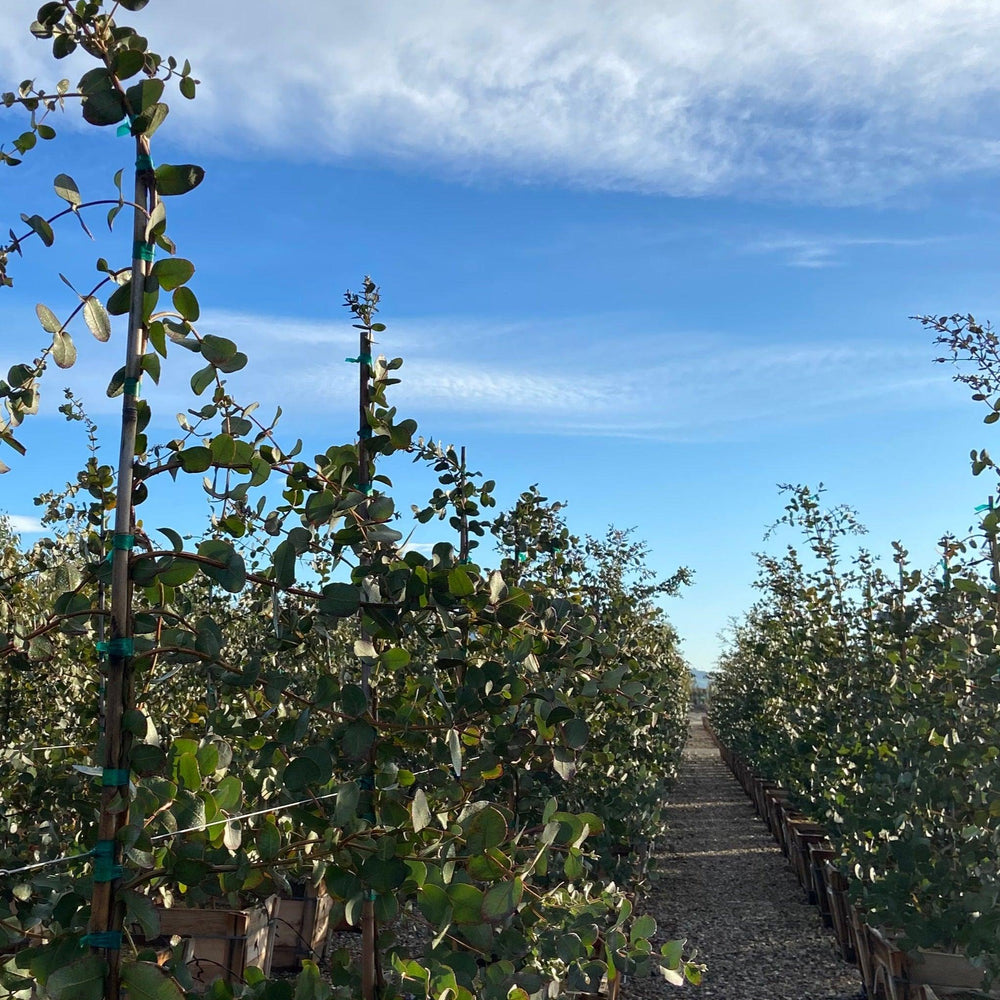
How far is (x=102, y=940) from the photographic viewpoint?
3.97 ft

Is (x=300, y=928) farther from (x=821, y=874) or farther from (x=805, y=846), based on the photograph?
(x=805, y=846)

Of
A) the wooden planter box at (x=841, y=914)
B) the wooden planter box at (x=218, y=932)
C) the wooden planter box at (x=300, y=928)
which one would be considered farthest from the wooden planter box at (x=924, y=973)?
the wooden planter box at (x=300, y=928)

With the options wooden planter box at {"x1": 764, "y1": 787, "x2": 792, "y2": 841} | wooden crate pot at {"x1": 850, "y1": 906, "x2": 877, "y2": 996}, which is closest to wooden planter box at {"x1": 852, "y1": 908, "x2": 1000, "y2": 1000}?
wooden crate pot at {"x1": 850, "y1": 906, "x2": 877, "y2": 996}

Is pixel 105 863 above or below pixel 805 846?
above

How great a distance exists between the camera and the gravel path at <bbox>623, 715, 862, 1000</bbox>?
5074mm

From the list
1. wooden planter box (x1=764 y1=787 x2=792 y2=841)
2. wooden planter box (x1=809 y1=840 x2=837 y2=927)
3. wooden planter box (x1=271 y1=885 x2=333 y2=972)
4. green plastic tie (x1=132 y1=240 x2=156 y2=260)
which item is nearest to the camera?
green plastic tie (x1=132 y1=240 x2=156 y2=260)

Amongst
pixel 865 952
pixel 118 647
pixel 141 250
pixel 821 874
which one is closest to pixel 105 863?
pixel 118 647

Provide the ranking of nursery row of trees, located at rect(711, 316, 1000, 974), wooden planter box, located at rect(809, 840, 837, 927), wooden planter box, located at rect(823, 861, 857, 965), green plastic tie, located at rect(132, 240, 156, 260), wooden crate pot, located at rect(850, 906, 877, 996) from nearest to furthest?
green plastic tie, located at rect(132, 240, 156, 260), nursery row of trees, located at rect(711, 316, 1000, 974), wooden crate pot, located at rect(850, 906, 877, 996), wooden planter box, located at rect(823, 861, 857, 965), wooden planter box, located at rect(809, 840, 837, 927)

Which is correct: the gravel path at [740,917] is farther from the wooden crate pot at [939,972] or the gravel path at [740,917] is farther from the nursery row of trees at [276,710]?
the nursery row of trees at [276,710]

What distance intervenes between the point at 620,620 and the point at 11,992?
4643 millimetres

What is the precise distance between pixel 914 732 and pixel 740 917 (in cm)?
344

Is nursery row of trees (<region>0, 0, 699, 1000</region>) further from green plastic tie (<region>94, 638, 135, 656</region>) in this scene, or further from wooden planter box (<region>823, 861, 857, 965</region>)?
wooden planter box (<region>823, 861, 857, 965</region>)

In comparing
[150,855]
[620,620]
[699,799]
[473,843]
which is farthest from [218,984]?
[699,799]

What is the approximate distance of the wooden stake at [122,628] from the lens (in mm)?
1233
